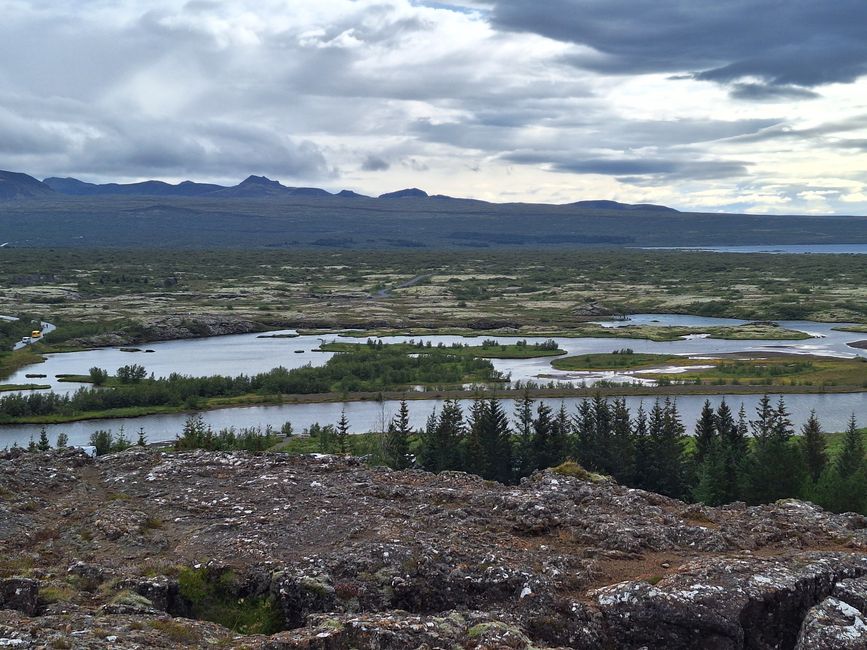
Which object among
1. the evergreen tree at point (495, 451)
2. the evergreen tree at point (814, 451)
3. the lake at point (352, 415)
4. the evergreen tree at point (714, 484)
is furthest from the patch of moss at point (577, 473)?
the lake at point (352, 415)

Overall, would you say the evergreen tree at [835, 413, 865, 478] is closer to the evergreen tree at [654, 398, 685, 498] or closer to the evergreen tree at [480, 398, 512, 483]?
the evergreen tree at [654, 398, 685, 498]

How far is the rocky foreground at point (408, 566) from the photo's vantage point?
38.0 feet

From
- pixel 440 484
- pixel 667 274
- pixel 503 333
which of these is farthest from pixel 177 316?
pixel 667 274

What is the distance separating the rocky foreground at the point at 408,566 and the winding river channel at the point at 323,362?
35199 millimetres

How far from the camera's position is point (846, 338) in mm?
93438

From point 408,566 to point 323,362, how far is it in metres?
65.1

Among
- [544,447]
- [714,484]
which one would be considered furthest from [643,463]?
[714,484]

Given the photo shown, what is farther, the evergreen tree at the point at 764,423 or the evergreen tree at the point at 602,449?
the evergreen tree at the point at 764,423

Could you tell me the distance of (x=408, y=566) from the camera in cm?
1354

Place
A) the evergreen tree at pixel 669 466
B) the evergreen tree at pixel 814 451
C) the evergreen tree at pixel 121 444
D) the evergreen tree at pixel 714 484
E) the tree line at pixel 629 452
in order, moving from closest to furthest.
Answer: the evergreen tree at pixel 714 484 → the tree line at pixel 629 452 → the evergreen tree at pixel 814 451 → the evergreen tree at pixel 121 444 → the evergreen tree at pixel 669 466

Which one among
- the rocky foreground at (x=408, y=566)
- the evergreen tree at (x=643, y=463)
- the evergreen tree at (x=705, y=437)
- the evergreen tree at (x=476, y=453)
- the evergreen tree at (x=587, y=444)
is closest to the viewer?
the rocky foreground at (x=408, y=566)

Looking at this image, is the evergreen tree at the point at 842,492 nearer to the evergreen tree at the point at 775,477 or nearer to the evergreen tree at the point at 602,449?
the evergreen tree at the point at 775,477

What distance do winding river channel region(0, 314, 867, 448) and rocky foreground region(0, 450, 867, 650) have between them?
3520 centimetres

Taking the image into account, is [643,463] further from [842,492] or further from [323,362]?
[323,362]
